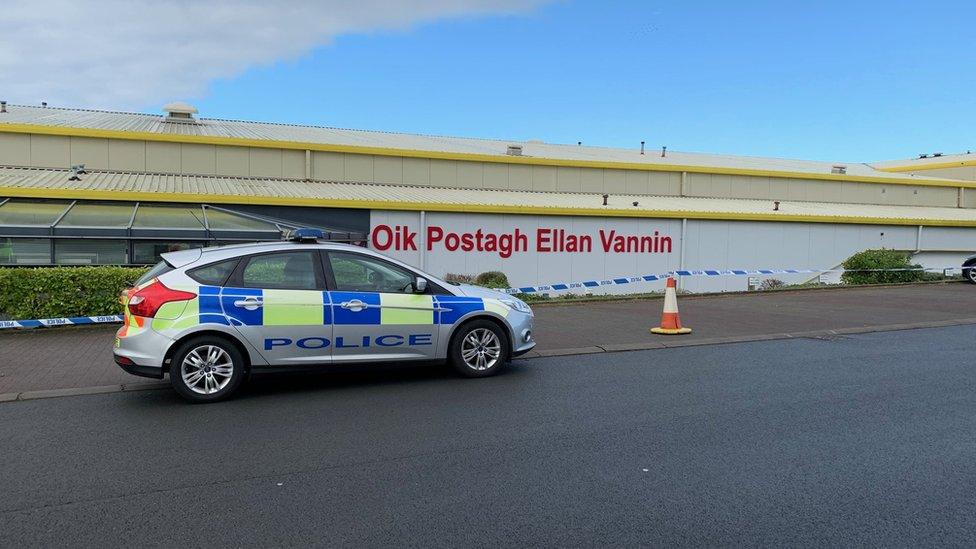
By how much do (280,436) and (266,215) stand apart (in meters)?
12.9

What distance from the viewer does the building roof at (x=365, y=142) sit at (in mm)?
20745

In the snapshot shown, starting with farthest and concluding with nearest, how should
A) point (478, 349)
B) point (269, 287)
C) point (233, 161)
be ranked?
point (233, 161) < point (478, 349) < point (269, 287)

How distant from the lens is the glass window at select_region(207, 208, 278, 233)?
1662 centimetres

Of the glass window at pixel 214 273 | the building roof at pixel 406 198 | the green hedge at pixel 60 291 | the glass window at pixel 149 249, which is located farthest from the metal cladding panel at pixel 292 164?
the glass window at pixel 214 273

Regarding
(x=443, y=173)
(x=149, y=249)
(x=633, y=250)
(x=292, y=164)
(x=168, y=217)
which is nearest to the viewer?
(x=149, y=249)

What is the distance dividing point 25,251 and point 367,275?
10.8 m

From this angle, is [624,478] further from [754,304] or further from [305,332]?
[754,304]

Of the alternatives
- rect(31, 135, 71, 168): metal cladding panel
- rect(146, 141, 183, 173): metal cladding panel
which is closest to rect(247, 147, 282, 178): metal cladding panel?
rect(146, 141, 183, 173): metal cladding panel

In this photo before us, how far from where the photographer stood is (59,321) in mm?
11289

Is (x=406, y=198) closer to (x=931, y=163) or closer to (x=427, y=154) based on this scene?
(x=427, y=154)

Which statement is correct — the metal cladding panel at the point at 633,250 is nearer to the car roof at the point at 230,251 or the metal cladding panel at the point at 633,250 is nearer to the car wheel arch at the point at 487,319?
the car wheel arch at the point at 487,319

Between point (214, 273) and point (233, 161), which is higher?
point (233, 161)

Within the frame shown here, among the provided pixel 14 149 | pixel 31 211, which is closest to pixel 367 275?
pixel 31 211

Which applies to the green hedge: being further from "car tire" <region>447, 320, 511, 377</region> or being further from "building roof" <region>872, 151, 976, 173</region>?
"building roof" <region>872, 151, 976, 173</region>
